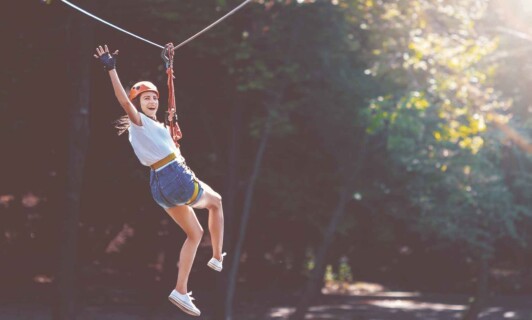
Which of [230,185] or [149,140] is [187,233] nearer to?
[149,140]

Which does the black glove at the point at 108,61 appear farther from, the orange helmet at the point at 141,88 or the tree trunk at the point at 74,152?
the tree trunk at the point at 74,152

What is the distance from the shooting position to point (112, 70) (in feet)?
26.9

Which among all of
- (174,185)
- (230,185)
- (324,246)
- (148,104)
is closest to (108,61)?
(148,104)

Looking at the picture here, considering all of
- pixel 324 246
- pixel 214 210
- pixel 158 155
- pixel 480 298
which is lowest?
pixel 214 210

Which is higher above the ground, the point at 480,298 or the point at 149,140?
the point at 480,298

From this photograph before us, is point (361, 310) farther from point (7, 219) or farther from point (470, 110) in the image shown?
point (470, 110)

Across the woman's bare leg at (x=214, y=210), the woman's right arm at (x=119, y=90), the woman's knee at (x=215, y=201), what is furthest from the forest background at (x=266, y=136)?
the woman's right arm at (x=119, y=90)

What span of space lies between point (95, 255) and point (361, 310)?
29.9 feet

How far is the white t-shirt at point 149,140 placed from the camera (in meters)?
8.26

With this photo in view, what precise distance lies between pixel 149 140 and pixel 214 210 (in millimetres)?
895

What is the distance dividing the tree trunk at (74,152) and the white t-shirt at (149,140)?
11.0 meters

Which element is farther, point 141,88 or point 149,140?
point 141,88

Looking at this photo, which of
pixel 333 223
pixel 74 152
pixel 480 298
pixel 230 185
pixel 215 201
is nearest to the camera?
pixel 215 201

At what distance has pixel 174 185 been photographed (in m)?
8.34
